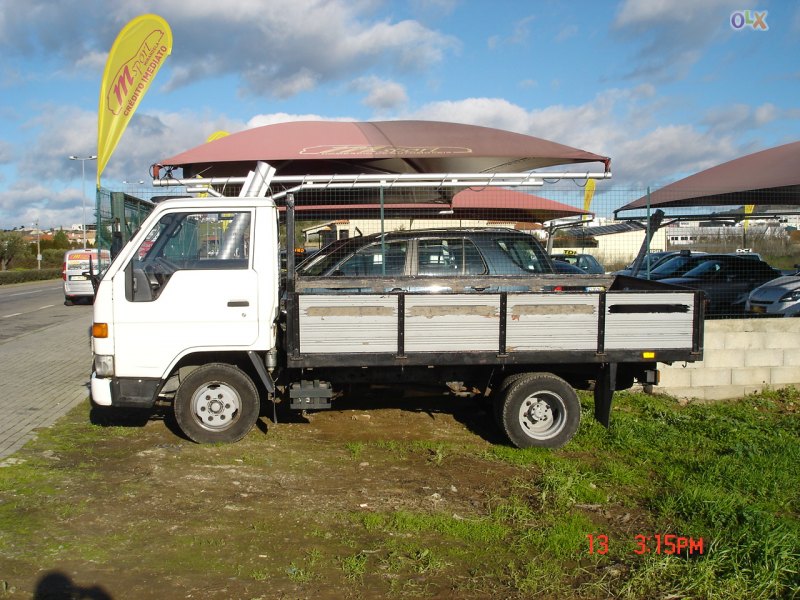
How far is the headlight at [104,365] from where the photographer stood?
5875mm

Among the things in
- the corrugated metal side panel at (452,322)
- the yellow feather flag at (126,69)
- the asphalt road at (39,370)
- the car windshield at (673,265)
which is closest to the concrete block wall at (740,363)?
the corrugated metal side panel at (452,322)

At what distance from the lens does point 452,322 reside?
19.2ft

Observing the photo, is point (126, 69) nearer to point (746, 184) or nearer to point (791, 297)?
point (746, 184)

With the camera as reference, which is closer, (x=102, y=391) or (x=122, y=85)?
(x=102, y=391)

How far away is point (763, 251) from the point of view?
12.1 meters

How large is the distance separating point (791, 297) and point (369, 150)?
24.6ft

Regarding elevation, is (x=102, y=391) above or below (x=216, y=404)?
above

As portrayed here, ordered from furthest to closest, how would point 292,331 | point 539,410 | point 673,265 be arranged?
point 673,265 < point 539,410 < point 292,331

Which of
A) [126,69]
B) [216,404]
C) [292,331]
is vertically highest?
[126,69]

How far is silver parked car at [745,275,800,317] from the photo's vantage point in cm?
1063

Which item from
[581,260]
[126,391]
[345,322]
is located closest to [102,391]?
[126,391]

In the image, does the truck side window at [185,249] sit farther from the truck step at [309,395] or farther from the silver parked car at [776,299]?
the silver parked car at [776,299]

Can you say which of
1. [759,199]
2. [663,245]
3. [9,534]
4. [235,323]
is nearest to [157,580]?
[9,534]

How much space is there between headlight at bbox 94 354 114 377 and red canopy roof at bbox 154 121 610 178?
2782mm
